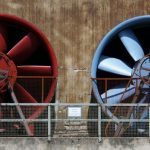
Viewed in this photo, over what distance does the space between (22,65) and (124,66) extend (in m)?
2.82

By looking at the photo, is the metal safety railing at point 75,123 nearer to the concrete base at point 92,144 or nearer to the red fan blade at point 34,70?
the red fan blade at point 34,70

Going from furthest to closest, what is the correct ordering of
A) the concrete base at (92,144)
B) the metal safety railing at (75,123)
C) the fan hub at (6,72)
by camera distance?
the fan hub at (6,72)
the metal safety railing at (75,123)
the concrete base at (92,144)

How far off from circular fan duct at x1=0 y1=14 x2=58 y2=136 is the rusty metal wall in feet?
1.54

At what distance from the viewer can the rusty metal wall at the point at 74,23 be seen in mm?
15438

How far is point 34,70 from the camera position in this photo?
15.0m

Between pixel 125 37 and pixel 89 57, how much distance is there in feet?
3.94

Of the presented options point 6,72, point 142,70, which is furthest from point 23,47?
point 142,70

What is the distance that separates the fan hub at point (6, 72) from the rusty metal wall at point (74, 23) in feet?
4.70

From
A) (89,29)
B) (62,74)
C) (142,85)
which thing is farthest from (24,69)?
(142,85)

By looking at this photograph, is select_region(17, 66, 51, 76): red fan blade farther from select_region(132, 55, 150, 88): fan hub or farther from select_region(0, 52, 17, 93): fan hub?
select_region(132, 55, 150, 88): fan hub

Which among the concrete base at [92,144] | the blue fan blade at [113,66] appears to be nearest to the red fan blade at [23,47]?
the blue fan blade at [113,66]

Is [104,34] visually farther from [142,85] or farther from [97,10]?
[142,85]

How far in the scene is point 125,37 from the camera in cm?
1498

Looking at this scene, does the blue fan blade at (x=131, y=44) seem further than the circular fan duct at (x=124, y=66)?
Yes
